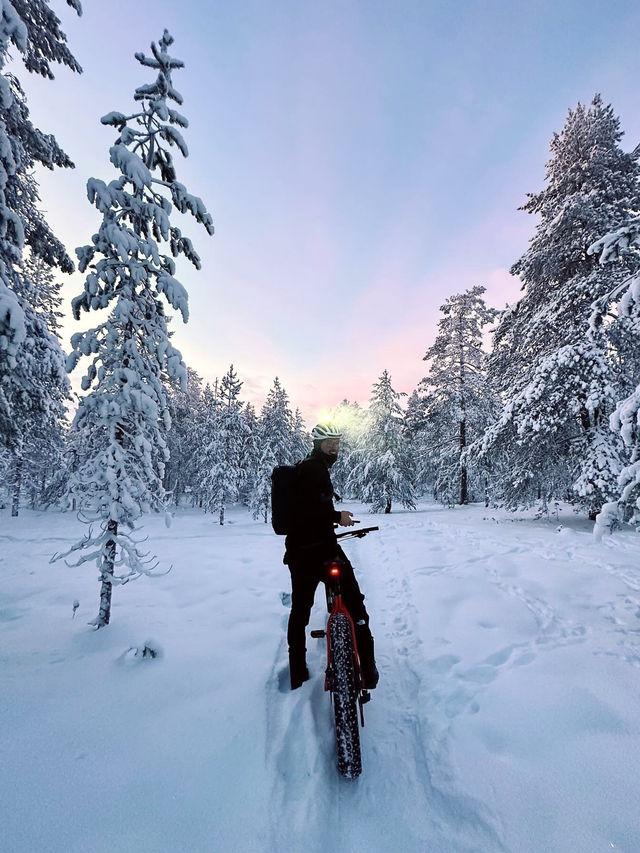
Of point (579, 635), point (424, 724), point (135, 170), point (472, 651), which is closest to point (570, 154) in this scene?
point (135, 170)

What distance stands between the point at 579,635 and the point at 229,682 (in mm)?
4588

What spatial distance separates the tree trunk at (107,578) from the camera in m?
4.93

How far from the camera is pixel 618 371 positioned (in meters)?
10.6

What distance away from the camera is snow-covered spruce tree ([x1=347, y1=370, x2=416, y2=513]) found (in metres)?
26.3

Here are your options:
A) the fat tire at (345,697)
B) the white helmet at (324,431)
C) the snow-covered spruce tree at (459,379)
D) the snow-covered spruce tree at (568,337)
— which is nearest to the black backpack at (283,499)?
the white helmet at (324,431)

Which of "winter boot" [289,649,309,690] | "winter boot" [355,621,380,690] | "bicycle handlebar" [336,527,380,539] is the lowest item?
"winter boot" [289,649,309,690]

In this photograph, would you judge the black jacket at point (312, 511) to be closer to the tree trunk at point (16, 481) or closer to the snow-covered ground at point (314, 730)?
the snow-covered ground at point (314, 730)

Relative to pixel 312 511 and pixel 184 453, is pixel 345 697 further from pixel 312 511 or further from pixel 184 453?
pixel 184 453

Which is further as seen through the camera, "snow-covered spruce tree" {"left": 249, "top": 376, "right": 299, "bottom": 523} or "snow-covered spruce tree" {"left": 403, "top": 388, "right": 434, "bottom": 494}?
"snow-covered spruce tree" {"left": 249, "top": 376, "right": 299, "bottom": 523}

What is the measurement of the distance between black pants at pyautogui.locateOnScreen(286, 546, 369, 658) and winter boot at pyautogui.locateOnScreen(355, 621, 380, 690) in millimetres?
89

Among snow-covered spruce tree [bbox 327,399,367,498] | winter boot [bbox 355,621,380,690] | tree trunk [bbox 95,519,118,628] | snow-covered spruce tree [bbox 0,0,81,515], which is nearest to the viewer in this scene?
winter boot [bbox 355,621,380,690]

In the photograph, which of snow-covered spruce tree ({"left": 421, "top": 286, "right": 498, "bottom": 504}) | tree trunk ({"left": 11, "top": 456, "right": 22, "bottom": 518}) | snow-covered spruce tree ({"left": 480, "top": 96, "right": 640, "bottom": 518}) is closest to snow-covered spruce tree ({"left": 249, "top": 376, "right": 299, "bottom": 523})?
snow-covered spruce tree ({"left": 421, "top": 286, "right": 498, "bottom": 504})

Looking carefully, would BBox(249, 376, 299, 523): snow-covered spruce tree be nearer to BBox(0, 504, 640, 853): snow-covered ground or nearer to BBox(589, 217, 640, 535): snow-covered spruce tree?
BBox(0, 504, 640, 853): snow-covered ground

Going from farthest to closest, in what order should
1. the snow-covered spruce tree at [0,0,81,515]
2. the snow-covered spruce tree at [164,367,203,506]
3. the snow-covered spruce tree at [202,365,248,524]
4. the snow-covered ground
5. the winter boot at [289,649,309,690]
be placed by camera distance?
the snow-covered spruce tree at [164,367,203,506] < the snow-covered spruce tree at [202,365,248,524] < the snow-covered spruce tree at [0,0,81,515] < the winter boot at [289,649,309,690] < the snow-covered ground
